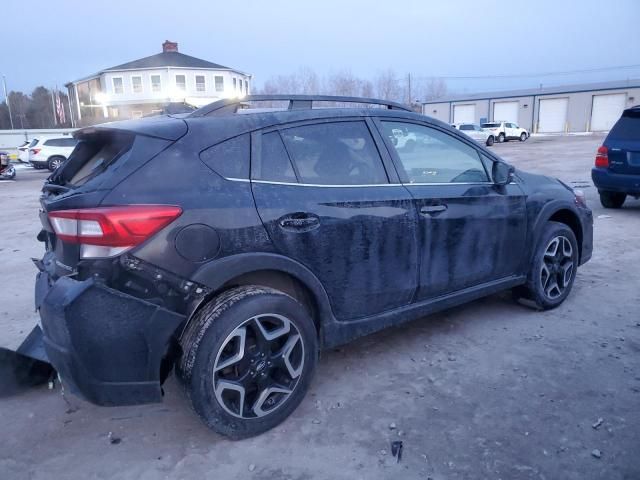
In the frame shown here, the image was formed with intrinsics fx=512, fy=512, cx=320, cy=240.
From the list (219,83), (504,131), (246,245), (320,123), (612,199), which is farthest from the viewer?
(219,83)

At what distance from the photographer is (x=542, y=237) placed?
4.34 m

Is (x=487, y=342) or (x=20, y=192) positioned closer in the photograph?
(x=487, y=342)

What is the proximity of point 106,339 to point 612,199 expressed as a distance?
9.27m

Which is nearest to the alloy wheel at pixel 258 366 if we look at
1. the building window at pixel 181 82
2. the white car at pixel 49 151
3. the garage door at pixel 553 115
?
the white car at pixel 49 151

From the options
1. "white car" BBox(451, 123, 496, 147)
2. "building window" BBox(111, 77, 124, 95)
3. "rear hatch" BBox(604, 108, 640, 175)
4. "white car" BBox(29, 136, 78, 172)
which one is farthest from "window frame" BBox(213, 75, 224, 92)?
"rear hatch" BBox(604, 108, 640, 175)

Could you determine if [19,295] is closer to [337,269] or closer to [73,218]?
[73,218]

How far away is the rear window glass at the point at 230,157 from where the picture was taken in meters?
2.74

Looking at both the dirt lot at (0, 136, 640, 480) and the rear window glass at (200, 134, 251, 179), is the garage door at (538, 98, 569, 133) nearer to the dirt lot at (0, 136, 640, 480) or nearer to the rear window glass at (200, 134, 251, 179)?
the dirt lot at (0, 136, 640, 480)

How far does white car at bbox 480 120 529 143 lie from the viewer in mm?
38219

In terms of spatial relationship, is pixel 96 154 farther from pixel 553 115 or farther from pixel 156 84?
pixel 553 115

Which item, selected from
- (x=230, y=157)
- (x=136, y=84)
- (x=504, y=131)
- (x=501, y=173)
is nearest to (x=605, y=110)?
(x=504, y=131)

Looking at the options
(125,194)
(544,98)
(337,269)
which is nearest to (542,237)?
(337,269)

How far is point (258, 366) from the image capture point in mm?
2820

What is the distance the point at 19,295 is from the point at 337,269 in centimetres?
393
